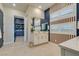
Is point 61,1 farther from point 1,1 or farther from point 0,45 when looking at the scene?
point 0,45

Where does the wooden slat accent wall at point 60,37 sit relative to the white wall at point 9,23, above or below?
below

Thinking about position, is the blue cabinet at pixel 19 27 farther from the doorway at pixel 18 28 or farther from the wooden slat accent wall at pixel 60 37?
the wooden slat accent wall at pixel 60 37

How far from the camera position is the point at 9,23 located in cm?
181

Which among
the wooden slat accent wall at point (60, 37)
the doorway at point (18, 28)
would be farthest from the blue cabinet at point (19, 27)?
the wooden slat accent wall at point (60, 37)

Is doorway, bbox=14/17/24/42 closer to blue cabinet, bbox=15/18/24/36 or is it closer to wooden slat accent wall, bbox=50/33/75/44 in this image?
blue cabinet, bbox=15/18/24/36

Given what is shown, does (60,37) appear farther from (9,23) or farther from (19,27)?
(9,23)

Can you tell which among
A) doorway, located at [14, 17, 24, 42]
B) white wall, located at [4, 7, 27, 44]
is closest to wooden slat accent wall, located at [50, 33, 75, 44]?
doorway, located at [14, 17, 24, 42]

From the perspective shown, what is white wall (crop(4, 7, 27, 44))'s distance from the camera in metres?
1.76

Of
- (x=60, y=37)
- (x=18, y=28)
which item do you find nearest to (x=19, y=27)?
(x=18, y=28)

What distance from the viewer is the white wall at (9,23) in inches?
69.3

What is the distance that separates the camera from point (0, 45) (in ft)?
5.79

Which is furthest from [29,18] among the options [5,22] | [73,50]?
[73,50]

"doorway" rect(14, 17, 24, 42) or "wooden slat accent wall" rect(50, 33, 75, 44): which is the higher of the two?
"doorway" rect(14, 17, 24, 42)

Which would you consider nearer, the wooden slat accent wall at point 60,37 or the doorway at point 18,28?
the wooden slat accent wall at point 60,37
